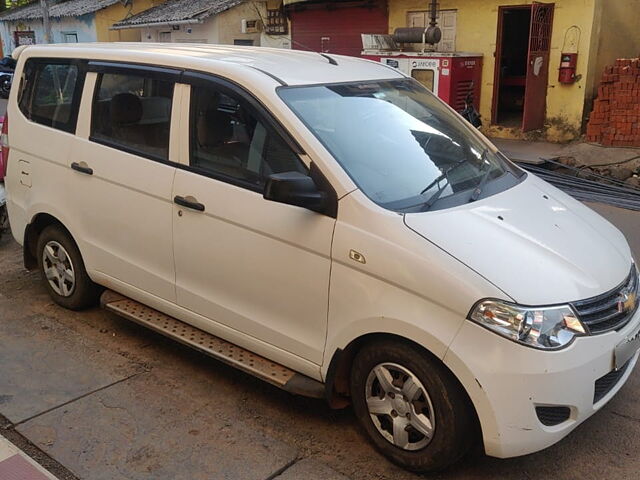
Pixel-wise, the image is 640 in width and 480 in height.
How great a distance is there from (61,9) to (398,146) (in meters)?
26.1

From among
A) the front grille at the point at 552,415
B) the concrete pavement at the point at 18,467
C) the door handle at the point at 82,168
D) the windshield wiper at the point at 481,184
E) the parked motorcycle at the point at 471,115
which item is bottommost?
the concrete pavement at the point at 18,467

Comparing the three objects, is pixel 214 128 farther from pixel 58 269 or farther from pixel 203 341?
pixel 58 269

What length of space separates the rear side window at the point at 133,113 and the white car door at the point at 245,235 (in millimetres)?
232

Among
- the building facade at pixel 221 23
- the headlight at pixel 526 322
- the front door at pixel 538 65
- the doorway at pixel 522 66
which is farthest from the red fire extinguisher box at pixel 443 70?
the headlight at pixel 526 322

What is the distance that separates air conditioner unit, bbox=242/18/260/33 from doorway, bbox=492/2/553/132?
25.1 ft

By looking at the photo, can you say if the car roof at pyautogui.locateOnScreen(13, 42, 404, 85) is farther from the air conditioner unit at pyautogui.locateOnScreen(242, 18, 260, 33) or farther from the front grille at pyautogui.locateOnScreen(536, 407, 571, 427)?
the air conditioner unit at pyautogui.locateOnScreen(242, 18, 260, 33)

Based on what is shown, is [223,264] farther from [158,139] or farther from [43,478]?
[43,478]

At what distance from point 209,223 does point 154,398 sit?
107 centimetres

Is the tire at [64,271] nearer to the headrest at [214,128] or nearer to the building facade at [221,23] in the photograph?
the headrest at [214,128]

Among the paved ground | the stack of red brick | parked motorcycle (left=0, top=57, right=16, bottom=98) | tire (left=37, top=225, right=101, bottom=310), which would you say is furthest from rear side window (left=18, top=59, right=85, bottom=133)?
parked motorcycle (left=0, top=57, right=16, bottom=98)

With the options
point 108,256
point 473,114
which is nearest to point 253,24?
point 473,114

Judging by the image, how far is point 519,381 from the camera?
262 centimetres

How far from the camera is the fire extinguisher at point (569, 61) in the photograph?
35.1 ft

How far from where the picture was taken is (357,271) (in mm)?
2980
